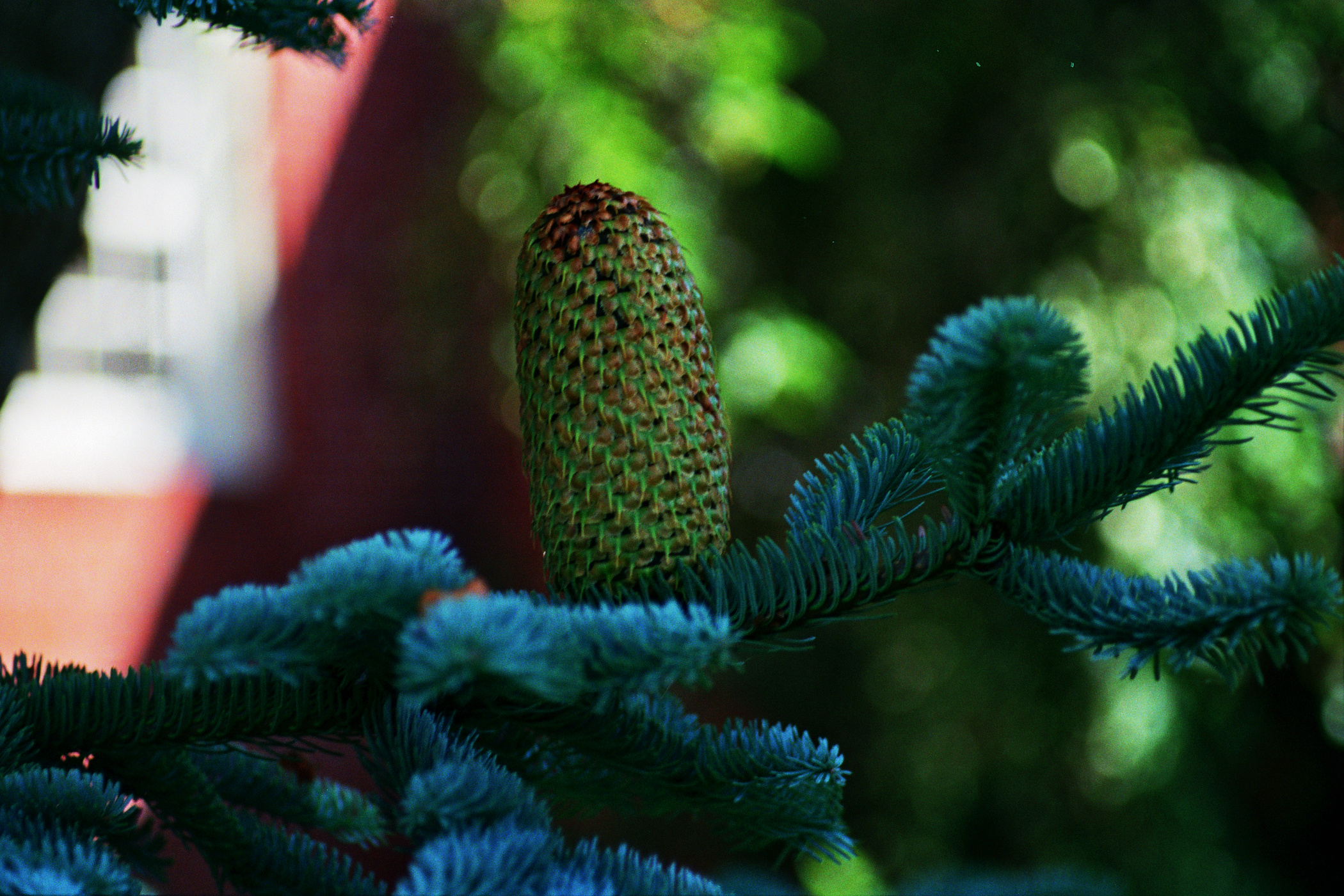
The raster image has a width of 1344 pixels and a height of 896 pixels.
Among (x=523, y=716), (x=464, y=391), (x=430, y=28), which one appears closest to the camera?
(x=523, y=716)

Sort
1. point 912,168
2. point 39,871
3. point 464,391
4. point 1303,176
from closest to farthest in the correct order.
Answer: point 39,871 → point 1303,176 → point 912,168 → point 464,391

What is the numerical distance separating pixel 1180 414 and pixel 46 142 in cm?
59

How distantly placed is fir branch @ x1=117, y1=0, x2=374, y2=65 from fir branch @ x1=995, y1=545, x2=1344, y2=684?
1.49 ft

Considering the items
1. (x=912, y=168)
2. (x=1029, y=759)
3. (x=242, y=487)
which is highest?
(x=912, y=168)

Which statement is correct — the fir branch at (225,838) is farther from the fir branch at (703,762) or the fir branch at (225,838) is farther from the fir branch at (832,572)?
the fir branch at (832,572)

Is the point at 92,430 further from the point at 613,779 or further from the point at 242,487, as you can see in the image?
the point at 613,779

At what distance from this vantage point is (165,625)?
2.75 m

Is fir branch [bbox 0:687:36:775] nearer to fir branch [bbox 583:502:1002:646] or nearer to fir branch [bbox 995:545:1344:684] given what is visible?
fir branch [bbox 583:502:1002:646]

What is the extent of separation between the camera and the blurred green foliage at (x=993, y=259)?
86.3 inches

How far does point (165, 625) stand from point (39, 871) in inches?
107

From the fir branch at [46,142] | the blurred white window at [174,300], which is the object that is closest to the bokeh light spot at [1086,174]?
the blurred white window at [174,300]

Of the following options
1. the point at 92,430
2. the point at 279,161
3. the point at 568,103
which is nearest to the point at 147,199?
the point at 279,161

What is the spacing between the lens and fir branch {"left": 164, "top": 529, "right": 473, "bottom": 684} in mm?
293

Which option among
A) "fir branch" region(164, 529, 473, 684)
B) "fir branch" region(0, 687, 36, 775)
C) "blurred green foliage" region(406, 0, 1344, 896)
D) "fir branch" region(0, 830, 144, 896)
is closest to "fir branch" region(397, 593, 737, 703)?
"fir branch" region(164, 529, 473, 684)
